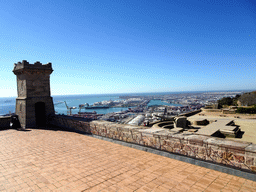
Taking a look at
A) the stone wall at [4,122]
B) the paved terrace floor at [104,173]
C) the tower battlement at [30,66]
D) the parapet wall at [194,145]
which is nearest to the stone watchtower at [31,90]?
the tower battlement at [30,66]

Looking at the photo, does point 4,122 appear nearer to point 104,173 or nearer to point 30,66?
point 30,66

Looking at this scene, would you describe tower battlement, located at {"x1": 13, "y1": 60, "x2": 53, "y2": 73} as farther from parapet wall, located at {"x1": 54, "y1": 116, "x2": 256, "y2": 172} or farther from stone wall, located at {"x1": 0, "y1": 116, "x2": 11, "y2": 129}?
parapet wall, located at {"x1": 54, "y1": 116, "x2": 256, "y2": 172}

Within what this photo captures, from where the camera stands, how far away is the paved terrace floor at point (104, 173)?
2.97 m

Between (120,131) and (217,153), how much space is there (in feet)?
10.6

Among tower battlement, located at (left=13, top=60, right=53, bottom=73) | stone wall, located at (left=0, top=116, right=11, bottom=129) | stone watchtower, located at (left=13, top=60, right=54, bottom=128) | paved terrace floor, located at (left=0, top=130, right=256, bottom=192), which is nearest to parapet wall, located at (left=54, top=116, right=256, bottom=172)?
paved terrace floor, located at (left=0, top=130, right=256, bottom=192)

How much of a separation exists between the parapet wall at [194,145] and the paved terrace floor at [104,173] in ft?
0.92

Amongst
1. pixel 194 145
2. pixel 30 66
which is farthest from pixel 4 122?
pixel 194 145

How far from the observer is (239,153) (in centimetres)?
322

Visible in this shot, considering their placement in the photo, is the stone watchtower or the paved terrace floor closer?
the paved terrace floor

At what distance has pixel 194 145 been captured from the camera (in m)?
3.94

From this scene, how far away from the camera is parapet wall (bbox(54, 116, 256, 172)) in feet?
10.4

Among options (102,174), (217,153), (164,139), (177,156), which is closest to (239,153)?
(217,153)

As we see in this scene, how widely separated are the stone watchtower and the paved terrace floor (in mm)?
5456

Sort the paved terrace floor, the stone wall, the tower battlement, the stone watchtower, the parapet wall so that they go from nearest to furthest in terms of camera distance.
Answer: the paved terrace floor, the parapet wall, the tower battlement, the stone watchtower, the stone wall
